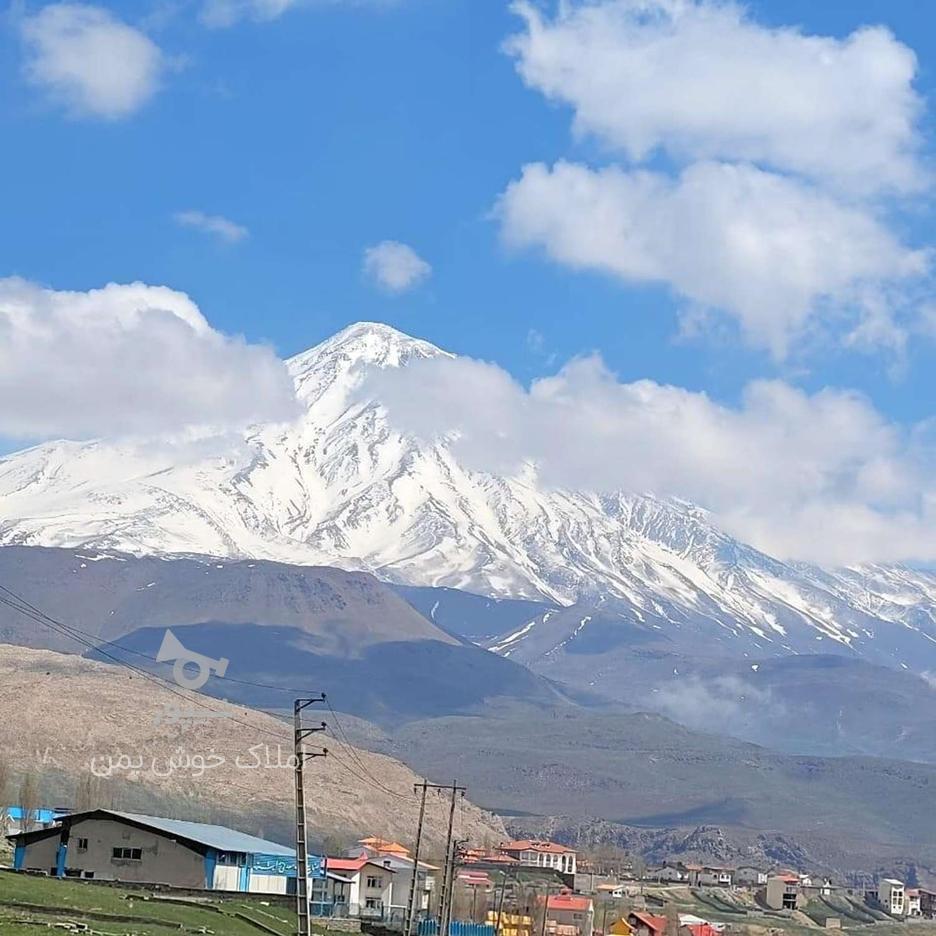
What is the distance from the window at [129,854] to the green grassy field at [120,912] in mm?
8457

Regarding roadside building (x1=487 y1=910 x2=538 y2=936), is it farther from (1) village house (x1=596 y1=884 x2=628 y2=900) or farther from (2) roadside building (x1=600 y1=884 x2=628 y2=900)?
(1) village house (x1=596 y1=884 x2=628 y2=900)

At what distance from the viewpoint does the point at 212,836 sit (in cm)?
9206

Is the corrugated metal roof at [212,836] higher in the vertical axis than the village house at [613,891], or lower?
lower

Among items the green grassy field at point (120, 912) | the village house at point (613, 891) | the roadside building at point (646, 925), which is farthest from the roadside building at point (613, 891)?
the green grassy field at point (120, 912)

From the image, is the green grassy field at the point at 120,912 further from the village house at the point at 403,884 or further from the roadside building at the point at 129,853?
the village house at the point at 403,884

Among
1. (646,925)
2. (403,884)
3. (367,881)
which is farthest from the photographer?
(646,925)

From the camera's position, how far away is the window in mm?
85688

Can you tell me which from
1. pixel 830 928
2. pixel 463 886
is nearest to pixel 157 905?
pixel 463 886

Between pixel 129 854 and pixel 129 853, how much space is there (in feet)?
0.17

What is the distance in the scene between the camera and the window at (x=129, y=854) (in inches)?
3374

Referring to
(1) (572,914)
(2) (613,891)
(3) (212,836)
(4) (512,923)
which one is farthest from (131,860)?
(2) (613,891)

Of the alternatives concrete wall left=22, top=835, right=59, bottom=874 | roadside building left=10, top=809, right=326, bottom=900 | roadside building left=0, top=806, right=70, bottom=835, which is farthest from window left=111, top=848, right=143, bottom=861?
roadside building left=0, top=806, right=70, bottom=835

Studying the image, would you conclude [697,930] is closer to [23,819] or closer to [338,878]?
[338,878]

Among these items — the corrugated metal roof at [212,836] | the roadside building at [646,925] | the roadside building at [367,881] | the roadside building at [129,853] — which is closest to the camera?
the roadside building at [129,853]
